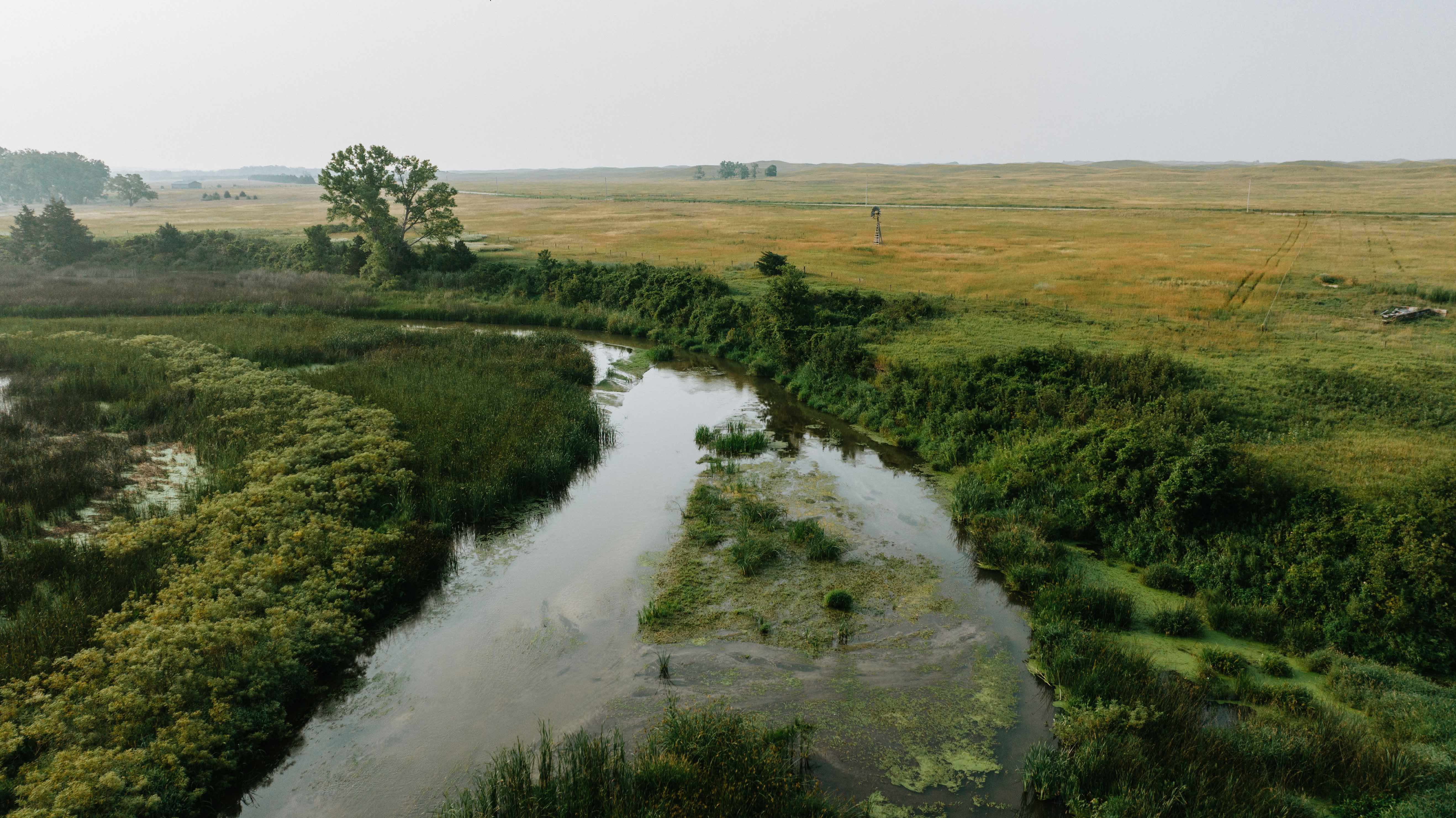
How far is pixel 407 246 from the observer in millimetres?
50812

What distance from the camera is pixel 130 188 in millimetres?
116125

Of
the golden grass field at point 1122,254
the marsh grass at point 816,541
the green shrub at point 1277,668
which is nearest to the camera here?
the green shrub at point 1277,668

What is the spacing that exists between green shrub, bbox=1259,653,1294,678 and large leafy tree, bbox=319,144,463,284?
50.1 m

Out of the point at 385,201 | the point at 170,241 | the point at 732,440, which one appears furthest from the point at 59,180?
the point at 732,440

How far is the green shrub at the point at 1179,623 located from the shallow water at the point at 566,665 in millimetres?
2243

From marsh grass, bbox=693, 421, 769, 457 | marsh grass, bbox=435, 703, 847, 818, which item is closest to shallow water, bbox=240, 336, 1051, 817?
marsh grass, bbox=435, 703, 847, 818

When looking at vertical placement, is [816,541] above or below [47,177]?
below

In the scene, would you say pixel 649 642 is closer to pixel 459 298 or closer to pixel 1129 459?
pixel 1129 459

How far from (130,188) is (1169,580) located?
15159cm

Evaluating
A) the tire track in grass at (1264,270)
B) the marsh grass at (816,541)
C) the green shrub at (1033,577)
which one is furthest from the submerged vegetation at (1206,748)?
the tire track in grass at (1264,270)

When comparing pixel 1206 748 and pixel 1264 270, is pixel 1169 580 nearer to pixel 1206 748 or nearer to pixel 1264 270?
pixel 1206 748

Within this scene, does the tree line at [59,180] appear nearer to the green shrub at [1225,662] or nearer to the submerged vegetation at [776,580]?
the submerged vegetation at [776,580]

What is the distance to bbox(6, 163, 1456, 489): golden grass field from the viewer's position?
2503 cm

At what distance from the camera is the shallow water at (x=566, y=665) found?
31.9 ft
